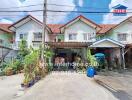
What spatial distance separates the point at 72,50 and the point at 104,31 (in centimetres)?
650

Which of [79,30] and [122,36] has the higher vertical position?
[79,30]

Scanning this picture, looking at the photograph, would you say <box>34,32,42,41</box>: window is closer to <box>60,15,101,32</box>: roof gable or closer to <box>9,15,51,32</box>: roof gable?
<box>9,15,51,32</box>: roof gable

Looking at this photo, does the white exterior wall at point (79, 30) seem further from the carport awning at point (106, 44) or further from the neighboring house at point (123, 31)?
the carport awning at point (106, 44)

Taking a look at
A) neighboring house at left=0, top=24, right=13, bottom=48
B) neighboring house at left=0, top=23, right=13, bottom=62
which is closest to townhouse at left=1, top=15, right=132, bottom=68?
neighboring house at left=0, top=23, right=13, bottom=62

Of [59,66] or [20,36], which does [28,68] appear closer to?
[59,66]

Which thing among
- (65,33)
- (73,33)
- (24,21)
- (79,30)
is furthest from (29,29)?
(79,30)

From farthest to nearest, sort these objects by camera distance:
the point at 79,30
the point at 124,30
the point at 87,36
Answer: the point at 87,36
the point at 79,30
the point at 124,30

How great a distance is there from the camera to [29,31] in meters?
37.5


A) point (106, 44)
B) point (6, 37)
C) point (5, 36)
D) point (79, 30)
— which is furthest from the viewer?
point (6, 37)

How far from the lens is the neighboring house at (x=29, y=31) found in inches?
1463

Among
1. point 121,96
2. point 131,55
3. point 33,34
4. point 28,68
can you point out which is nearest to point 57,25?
point 33,34

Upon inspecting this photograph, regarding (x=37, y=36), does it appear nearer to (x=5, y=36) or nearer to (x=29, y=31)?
(x=29, y=31)

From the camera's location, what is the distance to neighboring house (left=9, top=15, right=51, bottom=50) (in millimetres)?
37156

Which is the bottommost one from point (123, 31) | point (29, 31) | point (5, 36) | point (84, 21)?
point (5, 36)
